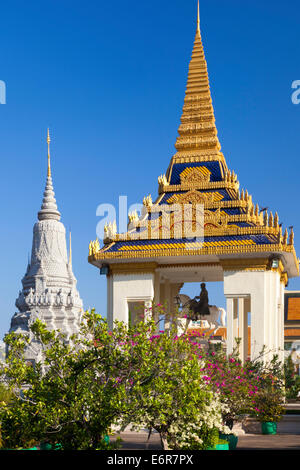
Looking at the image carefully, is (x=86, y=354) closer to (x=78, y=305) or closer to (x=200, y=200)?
(x=200, y=200)

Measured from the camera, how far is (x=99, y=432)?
13.9m

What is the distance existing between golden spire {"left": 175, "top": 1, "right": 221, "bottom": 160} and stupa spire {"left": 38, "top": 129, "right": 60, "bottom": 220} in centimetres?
3642

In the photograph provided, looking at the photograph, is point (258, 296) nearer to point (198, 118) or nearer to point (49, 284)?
point (198, 118)

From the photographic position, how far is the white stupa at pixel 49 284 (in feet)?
208

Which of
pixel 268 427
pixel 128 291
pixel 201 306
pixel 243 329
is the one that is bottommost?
pixel 268 427

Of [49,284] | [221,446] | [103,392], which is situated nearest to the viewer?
[103,392]

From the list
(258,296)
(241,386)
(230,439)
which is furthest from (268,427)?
(258,296)

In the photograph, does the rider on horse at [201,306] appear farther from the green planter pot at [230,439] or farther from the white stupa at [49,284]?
the white stupa at [49,284]

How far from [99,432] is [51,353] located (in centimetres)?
165

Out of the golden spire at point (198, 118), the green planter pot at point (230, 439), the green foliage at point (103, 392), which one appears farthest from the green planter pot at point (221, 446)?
the golden spire at point (198, 118)

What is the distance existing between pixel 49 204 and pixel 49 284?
705cm

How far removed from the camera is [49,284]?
65.2 metres

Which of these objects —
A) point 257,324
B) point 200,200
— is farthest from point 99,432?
point 200,200

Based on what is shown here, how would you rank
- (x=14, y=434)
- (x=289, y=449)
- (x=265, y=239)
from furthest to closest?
1. (x=265, y=239)
2. (x=289, y=449)
3. (x=14, y=434)
